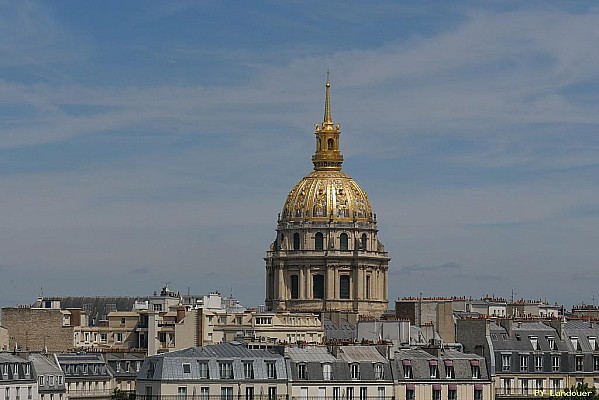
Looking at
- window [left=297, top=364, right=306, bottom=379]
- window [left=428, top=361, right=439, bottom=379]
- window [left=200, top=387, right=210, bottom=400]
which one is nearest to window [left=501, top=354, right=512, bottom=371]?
window [left=428, top=361, right=439, bottom=379]

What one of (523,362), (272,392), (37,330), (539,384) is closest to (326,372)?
(272,392)

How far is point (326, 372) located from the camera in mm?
108250

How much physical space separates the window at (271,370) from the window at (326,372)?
2.26 metres

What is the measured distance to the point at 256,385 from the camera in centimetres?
10638

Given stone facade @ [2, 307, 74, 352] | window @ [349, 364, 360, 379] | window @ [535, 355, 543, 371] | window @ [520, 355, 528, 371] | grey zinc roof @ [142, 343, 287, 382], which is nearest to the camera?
grey zinc roof @ [142, 343, 287, 382]

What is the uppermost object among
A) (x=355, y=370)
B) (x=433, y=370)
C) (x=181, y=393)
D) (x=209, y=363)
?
(x=433, y=370)

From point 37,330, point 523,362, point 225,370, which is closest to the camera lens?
point 225,370

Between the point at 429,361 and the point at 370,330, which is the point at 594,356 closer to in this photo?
the point at 429,361

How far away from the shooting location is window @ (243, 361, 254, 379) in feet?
350

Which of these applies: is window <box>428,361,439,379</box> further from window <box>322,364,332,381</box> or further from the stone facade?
the stone facade

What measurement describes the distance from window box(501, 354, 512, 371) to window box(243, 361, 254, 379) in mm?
16377

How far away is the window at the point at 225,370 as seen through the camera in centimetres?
10619

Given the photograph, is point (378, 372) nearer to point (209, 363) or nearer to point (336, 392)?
point (336, 392)

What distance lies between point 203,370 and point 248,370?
2111mm
